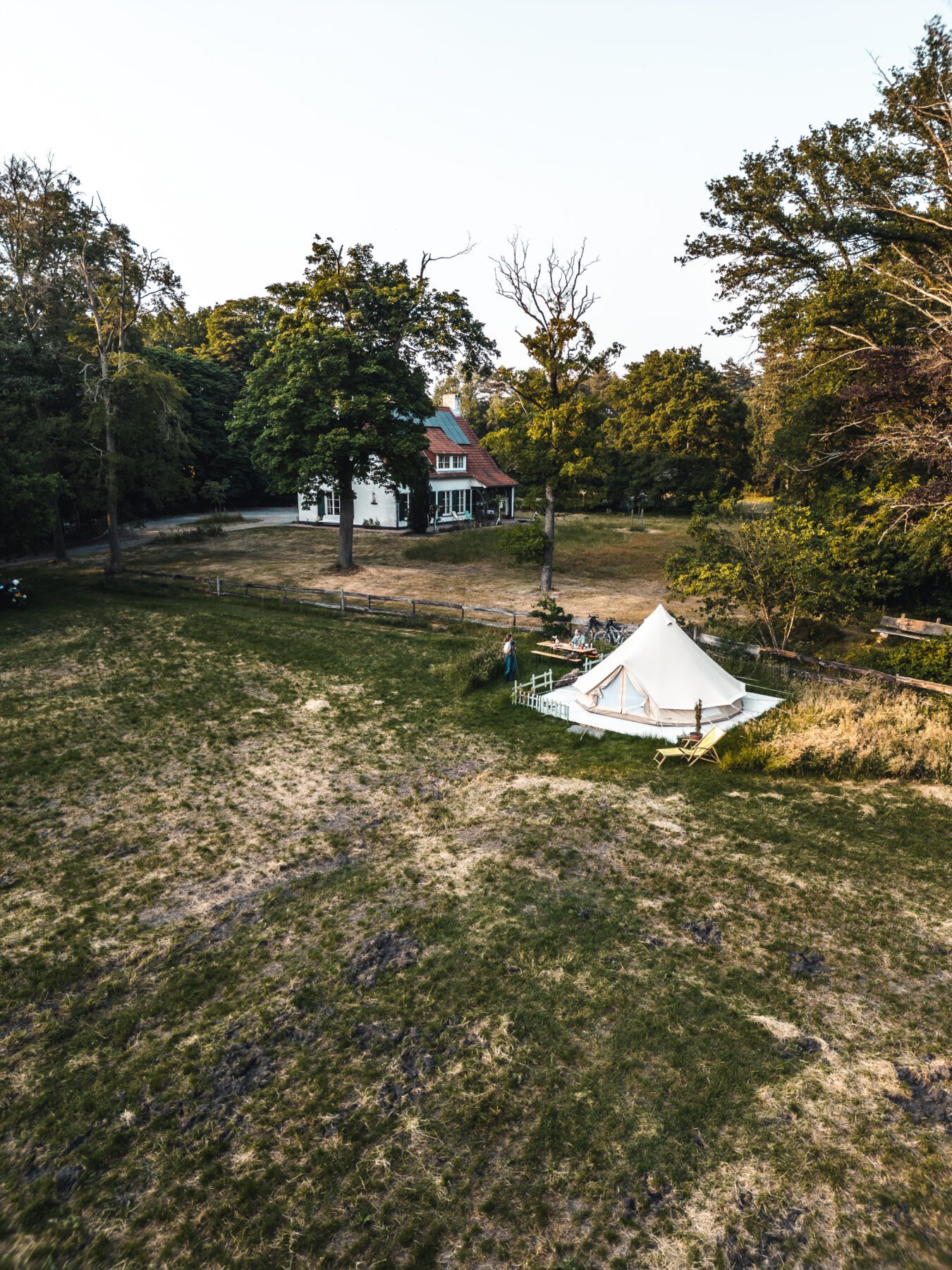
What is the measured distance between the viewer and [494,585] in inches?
1256

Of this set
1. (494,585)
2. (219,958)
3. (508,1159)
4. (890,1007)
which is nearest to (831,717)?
(890,1007)

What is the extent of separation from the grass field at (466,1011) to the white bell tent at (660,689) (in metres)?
1.43

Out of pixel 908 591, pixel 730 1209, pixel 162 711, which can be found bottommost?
pixel 730 1209

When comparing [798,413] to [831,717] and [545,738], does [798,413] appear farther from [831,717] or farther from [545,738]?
[545,738]

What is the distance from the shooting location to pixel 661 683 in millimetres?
15781

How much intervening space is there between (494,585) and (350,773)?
63.3 feet

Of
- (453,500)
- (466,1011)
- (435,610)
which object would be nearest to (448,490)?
(453,500)

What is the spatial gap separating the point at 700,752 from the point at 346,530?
2437 cm

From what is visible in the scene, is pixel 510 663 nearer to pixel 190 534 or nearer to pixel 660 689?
pixel 660 689

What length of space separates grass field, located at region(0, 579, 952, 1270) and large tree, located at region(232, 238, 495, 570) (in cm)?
1879

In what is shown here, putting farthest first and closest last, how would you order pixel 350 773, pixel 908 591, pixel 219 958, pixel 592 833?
pixel 908 591 → pixel 350 773 → pixel 592 833 → pixel 219 958

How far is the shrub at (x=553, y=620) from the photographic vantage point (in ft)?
72.5

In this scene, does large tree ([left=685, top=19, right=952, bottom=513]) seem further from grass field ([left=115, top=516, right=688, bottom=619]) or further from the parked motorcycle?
the parked motorcycle

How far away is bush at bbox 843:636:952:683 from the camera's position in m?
17.0
